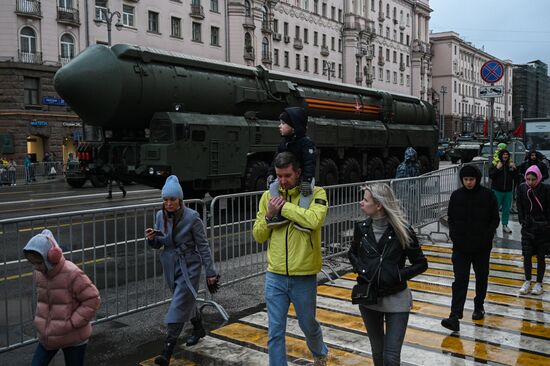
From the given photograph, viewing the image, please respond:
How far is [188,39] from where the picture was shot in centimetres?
4791

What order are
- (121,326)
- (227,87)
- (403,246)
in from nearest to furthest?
(403,246)
(121,326)
(227,87)

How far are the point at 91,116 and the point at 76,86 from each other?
0.81 m

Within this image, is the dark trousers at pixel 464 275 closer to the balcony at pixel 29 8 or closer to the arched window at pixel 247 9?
the balcony at pixel 29 8

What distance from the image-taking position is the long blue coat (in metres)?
5.20

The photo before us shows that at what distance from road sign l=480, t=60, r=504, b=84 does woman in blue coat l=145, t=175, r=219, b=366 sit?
9897mm

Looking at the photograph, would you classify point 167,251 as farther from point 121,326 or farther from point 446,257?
point 446,257

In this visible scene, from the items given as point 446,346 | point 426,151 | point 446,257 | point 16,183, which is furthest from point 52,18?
point 446,346

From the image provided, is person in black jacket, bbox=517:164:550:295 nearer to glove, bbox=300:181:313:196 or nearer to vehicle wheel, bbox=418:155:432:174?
glove, bbox=300:181:313:196

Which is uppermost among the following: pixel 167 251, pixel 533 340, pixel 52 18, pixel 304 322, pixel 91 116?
pixel 52 18

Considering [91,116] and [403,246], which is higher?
[91,116]

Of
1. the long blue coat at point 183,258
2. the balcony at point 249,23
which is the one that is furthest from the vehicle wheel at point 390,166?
the balcony at point 249,23

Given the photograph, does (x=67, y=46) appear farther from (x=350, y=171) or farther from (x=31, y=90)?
(x=350, y=171)

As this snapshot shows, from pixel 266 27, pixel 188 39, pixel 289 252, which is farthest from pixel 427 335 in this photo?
pixel 266 27

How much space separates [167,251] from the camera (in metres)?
5.29
